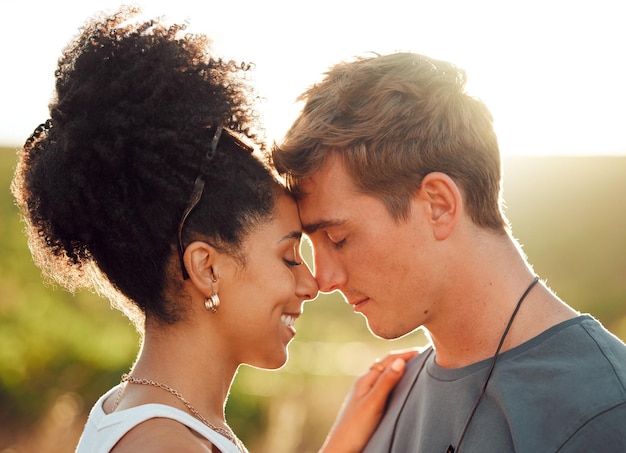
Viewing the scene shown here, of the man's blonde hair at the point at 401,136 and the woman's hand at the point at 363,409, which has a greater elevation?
the man's blonde hair at the point at 401,136

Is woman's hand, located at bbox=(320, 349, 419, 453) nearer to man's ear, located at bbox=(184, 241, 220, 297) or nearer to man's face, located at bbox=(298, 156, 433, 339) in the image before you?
man's face, located at bbox=(298, 156, 433, 339)

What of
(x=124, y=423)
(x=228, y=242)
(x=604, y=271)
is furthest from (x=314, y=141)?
(x=604, y=271)

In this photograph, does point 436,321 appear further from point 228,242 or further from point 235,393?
point 235,393

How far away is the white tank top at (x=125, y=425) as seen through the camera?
2.05 m

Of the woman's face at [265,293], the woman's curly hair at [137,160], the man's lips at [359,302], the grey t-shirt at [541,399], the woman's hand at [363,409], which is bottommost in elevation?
the woman's hand at [363,409]

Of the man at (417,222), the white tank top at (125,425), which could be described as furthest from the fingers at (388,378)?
the white tank top at (125,425)

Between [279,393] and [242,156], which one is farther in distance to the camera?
[279,393]

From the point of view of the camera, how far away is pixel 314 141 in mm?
2732

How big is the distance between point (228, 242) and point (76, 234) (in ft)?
1.39

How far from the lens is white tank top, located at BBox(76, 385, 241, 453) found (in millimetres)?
2055

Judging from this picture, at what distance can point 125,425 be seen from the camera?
205cm

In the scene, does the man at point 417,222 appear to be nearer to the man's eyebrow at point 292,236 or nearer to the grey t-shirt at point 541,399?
the grey t-shirt at point 541,399

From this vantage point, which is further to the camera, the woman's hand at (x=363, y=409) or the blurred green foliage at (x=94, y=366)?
the blurred green foliage at (x=94, y=366)

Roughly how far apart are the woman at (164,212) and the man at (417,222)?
0.31m
